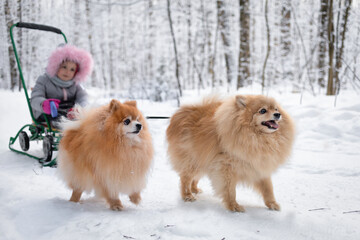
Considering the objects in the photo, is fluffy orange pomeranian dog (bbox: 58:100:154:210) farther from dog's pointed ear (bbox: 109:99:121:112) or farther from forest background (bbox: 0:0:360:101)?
forest background (bbox: 0:0:360:101)

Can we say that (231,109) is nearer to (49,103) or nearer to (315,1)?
(49,103)

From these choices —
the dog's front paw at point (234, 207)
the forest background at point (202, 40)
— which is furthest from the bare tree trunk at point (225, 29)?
the dog's front paw at point (234, 207)

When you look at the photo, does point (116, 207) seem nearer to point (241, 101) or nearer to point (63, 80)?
point (241, 101)

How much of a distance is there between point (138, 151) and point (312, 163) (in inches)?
114

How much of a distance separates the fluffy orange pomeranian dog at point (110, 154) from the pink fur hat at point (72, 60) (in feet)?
6.19

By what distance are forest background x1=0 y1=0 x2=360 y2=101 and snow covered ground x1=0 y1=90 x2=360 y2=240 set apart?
5.79 ft

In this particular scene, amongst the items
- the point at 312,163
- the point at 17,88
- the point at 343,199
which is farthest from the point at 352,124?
the point at 17,88

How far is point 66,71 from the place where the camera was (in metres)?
4.34

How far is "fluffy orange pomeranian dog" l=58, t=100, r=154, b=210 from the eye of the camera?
2.54m

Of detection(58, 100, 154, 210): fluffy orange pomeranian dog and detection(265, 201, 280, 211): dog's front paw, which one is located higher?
detection(58, 100, 154, 210): fluffy orange pomeranian dog

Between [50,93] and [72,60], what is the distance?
0.69m

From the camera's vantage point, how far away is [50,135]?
4.17 m

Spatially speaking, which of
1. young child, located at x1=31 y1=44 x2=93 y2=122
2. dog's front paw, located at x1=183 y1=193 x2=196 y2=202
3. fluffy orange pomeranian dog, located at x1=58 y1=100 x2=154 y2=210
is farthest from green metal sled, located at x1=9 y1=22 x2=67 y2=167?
dog's front paw, located at x1=183 y1=193 x2=196 y2=202

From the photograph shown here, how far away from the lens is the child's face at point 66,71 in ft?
14.1
